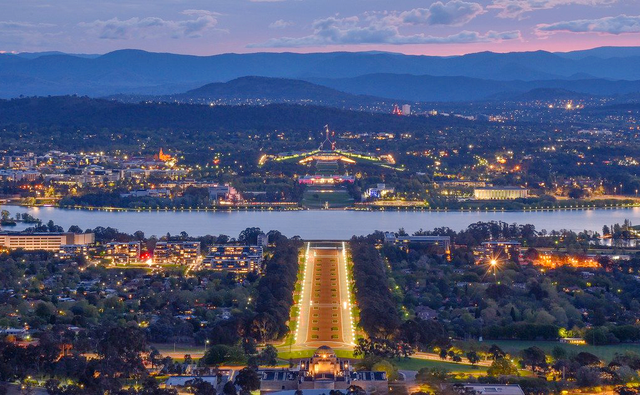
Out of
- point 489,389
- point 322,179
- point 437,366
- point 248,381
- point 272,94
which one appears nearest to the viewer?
point 489,389

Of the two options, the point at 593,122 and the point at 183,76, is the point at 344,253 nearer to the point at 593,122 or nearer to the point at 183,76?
the point at 593,122

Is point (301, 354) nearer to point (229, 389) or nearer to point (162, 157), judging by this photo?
point (229, 389)

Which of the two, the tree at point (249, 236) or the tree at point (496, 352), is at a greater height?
the tree at point (249, 236)

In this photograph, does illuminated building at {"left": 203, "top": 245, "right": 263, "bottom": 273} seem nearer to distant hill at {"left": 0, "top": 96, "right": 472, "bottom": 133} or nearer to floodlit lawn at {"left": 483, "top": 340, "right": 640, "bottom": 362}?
floodlit lawn at {"left": 483, "top": 340, "right": 640, "bottom": 362}

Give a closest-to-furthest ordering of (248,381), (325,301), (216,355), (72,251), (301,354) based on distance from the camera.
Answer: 1. (248,381)
2. (216,355)
3. (301,354)
4. (325,301)
5. (72,251)

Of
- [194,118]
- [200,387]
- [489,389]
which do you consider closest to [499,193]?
[489,389]

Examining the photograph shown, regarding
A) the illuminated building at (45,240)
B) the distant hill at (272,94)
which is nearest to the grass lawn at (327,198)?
the illuminated building at (45,240)

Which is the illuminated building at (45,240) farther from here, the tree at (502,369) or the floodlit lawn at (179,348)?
the tree at (502,369)

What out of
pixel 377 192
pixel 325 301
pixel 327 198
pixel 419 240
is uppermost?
pixel 377 192
